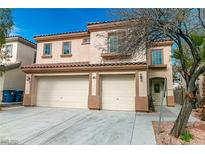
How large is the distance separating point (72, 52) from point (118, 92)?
20.6ft

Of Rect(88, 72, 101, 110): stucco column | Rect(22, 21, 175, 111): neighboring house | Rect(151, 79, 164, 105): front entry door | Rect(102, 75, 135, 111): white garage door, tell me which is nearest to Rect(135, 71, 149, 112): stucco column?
Rect(22, 21, 175, 111): neighboring house

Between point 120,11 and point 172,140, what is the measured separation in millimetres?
5793

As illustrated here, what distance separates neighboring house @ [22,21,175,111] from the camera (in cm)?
1239

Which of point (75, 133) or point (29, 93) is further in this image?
point (29, 93)

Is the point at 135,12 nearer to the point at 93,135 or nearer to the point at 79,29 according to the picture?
the point at 93,135

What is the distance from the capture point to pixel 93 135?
254 inches

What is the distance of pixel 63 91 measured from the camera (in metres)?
14.1

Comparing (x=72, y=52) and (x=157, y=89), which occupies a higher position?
(x=72, y=52)

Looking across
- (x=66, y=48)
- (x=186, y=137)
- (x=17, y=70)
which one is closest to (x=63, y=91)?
(x=66, y=48)

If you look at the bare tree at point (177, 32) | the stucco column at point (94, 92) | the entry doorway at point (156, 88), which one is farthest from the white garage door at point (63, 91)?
the entry doorway at point (156, 88)

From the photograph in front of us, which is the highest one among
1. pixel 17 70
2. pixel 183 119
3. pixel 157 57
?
pixel 157 57

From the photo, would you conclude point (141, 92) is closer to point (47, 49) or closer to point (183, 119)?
point (183, 119)

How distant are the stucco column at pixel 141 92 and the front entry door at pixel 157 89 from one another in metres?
5.63
